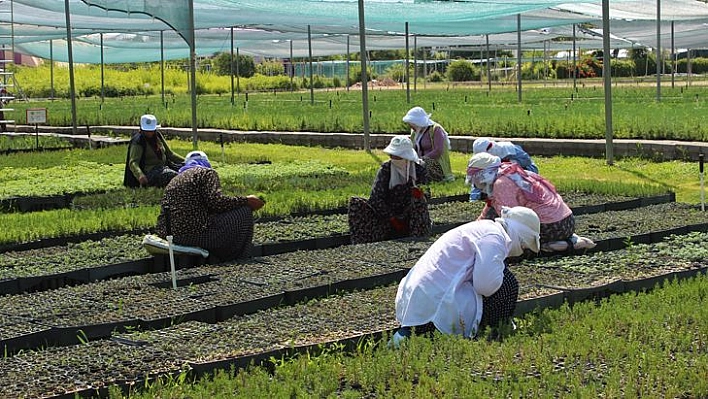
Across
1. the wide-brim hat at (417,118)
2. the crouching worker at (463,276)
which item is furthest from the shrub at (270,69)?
the crouching worker at (463,276)

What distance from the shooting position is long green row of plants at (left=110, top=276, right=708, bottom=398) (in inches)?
188

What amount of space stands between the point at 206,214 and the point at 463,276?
335 centimetres

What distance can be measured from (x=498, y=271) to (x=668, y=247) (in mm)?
3295

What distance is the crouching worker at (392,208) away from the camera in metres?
9.26

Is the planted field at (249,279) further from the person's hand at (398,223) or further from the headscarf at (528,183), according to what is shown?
the headscarf at (528,183)

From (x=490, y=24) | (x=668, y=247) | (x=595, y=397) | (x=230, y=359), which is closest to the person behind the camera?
(x=595, y=397)

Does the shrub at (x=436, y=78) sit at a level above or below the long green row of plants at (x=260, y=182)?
above

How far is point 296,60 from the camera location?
76.3 m

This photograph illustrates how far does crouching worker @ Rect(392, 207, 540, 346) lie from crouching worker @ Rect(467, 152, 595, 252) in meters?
2.13

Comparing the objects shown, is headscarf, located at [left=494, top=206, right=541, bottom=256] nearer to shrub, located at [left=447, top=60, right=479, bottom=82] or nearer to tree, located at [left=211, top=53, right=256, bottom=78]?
shrub, located at [left=447, top=60, right=479, bottom=82]

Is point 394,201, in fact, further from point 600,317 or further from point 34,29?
point 34,29

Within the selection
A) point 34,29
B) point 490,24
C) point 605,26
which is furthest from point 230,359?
point 34,29

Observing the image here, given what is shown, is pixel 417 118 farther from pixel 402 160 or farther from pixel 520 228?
pixel 520 228

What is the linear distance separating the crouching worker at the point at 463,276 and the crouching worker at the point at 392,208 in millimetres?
3363
